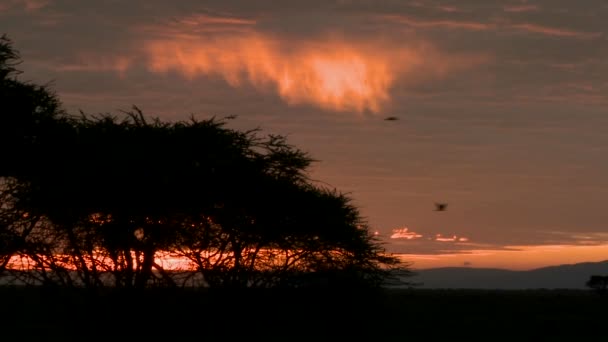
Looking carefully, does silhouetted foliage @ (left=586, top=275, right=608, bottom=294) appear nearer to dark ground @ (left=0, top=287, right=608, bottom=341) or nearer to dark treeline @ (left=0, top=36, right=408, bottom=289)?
dark ground @ (left=0, top=287, right=608, bottom=341)

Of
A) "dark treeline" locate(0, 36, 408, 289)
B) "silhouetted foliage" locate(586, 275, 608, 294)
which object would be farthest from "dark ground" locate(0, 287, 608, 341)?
"silhouetted foliage" locate(586, 275, 608, 294)

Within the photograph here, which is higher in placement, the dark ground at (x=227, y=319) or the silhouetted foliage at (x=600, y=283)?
the silhouetted foliage at (x=600, y=283)

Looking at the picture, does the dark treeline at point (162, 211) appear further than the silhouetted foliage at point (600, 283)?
No

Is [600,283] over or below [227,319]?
over

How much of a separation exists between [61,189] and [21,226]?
8.62 feet

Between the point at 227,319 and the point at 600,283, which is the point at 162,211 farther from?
the point at 600,283

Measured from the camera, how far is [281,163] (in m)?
33.2

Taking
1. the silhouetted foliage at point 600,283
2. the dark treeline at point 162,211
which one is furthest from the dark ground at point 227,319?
the silhouetted foliage at point 600,283

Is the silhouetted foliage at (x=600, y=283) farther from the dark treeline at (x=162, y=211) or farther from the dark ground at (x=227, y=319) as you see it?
the dark treeline at (x=162, y=211)

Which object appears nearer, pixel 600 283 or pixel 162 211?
pixel 162 211

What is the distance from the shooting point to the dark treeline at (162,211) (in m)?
30.5

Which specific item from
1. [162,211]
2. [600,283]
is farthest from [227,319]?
[600,283]

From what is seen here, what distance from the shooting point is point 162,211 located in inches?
1205

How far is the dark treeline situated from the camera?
3055 centimetres
